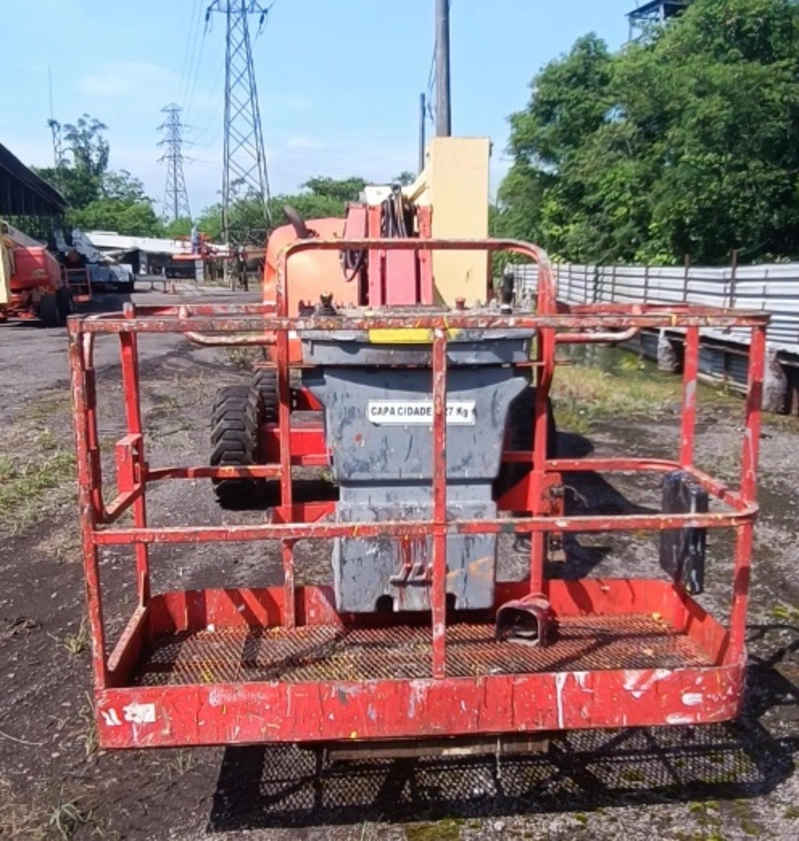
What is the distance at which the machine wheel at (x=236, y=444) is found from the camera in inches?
243

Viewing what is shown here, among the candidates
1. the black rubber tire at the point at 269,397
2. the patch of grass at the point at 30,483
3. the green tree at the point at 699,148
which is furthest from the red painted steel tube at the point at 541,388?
the green tree at the point at 699,148

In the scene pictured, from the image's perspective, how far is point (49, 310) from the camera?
2078 cm

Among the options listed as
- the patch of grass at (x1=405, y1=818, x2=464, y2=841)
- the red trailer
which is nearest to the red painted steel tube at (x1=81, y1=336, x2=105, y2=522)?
the patch of grass at (x1=405, y1=818, x2=464, y2=841)

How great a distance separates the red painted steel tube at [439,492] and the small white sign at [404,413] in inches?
19.2

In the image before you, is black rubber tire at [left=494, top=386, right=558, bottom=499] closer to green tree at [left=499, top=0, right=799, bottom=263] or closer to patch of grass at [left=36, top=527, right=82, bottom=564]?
patch of grass at [left=36, top=527, right=82, bottom=564]

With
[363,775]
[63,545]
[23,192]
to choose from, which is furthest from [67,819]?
[23,192]

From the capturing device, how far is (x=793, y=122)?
59.9 ft

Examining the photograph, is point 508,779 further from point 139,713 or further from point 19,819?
point 19,819

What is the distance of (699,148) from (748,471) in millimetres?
17470

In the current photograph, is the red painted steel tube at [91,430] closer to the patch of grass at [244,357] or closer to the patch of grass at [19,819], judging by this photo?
the patch of grass at [19,819]

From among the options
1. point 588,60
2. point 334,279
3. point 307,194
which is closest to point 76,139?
point 307,194

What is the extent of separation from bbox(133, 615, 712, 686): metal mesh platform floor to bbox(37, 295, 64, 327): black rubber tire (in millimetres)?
18840

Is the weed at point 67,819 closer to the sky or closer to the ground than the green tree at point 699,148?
closer to the ground

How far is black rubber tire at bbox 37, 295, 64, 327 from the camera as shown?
20734 millimetres
